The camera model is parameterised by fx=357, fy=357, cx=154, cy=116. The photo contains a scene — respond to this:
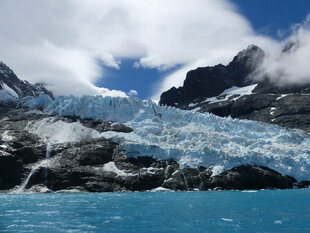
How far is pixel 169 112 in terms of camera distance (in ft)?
518

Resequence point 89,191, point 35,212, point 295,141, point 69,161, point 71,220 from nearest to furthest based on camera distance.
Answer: point 71,220
point 35,212
point 89,191
point 69,161
point 295,141

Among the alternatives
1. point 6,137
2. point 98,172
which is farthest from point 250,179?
point 6,137

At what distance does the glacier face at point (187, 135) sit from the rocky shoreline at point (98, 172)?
3697 mm

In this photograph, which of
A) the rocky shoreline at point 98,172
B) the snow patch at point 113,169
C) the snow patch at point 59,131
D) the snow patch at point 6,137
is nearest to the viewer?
the rocky shoreline at point 98,172

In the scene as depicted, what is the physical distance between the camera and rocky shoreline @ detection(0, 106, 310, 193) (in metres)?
112

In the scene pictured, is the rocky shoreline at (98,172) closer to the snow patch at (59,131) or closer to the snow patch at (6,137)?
the snow patch at (6,137)

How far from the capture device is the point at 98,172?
116250mm

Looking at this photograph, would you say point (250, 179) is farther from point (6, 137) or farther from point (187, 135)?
point (6, 137)

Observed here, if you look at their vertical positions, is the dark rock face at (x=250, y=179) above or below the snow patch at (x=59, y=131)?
below

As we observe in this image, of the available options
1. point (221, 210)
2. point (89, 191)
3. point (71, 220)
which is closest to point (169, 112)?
point (89, 191)

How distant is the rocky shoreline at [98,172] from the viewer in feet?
366

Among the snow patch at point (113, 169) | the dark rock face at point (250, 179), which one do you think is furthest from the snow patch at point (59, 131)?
the dark rock face at point (250, 179)

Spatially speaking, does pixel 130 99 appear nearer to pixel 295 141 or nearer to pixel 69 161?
pixel 69 161

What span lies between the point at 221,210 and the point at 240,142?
290ft
